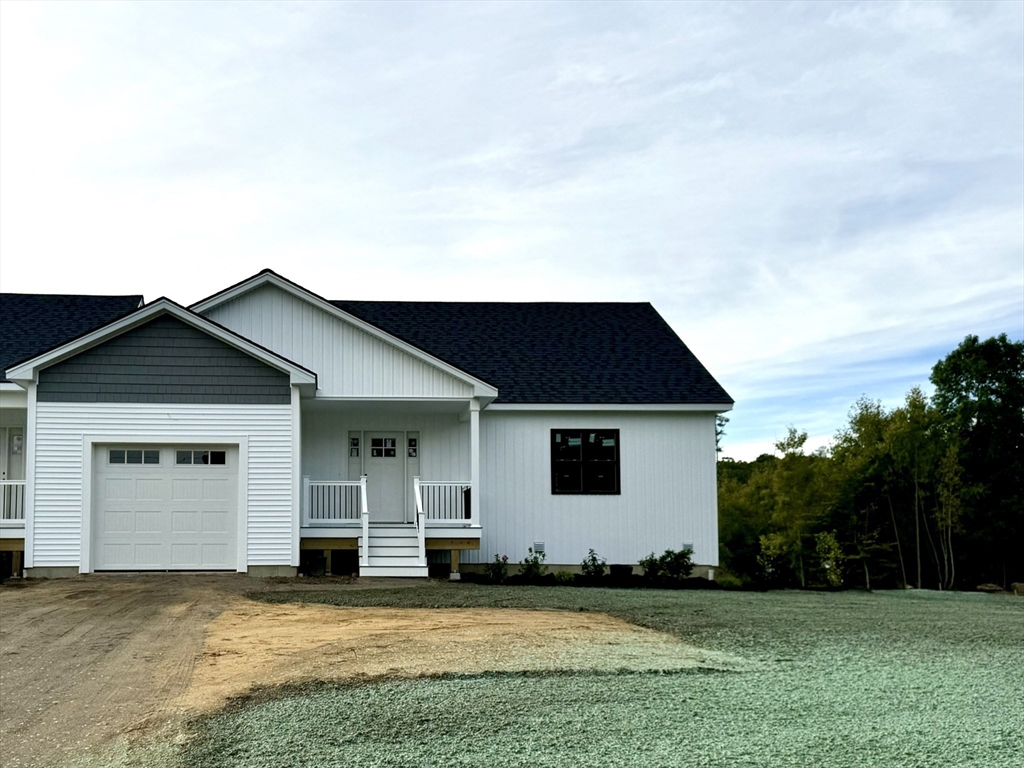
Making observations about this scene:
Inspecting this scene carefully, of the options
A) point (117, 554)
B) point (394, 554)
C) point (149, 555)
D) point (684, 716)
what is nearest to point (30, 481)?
point (117, 554)

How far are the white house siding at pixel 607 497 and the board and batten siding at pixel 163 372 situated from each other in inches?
209

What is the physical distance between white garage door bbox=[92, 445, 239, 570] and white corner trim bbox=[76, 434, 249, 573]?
0.18 meters

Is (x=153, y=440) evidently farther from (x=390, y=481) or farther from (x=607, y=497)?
(x=607, y=497)

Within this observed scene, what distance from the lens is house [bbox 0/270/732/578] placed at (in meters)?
17.7

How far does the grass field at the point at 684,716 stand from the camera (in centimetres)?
629

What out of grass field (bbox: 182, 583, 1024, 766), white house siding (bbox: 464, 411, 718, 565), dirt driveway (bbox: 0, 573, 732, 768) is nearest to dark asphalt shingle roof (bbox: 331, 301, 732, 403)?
white house siding (bbox: 464, 411, 718, 565)

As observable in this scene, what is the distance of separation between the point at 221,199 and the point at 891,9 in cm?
1345

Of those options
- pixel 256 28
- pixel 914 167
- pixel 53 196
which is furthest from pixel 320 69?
pixel 914 167

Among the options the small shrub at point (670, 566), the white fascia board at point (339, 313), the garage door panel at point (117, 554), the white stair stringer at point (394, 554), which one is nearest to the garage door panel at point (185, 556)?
the garage door panel at point (117, 554)

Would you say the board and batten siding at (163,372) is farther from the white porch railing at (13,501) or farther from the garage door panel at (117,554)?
the garage door panel at (117,554)

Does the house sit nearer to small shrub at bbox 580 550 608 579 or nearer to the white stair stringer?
the white stair stringer

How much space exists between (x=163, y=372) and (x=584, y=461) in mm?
8516

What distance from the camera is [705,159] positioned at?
2141 cm

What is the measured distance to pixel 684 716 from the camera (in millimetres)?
7172
